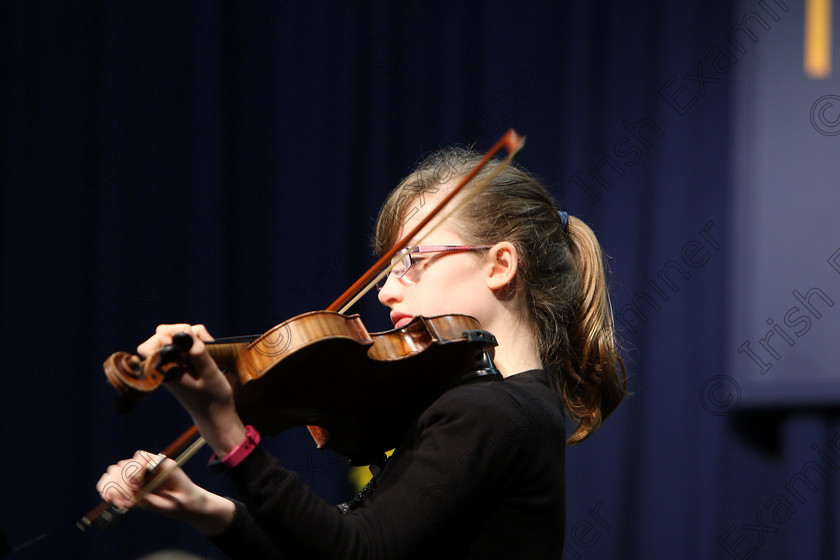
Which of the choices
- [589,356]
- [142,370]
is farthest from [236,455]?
[589,356]

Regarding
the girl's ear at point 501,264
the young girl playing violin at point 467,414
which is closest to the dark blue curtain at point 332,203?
the young girl playing violin at point 467,414

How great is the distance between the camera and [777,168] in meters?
2.13

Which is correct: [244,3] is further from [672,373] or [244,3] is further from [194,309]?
[672,373]

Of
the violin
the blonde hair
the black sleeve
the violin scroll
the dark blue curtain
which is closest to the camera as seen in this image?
the violin scroll

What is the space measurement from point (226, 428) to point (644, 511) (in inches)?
66.4

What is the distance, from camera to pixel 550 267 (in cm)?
115

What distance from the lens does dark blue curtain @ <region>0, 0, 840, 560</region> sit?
2.04 metres

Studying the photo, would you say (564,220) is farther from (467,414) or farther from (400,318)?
(467,414)

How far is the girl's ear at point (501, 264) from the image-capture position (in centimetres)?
108

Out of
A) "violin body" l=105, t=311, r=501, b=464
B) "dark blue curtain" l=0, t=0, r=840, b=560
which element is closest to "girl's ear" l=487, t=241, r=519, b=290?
"violin body" l=105, t=311, r=501, b=464

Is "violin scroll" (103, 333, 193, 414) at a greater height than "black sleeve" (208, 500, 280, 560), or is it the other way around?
"violin scroll" (103, 333, 193, 414)

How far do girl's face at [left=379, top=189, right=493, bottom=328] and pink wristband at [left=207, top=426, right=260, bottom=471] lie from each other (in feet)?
1.08

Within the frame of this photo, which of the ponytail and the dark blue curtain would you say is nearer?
the ponytail

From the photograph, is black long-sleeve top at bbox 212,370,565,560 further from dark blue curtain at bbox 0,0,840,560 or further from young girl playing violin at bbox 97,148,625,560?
dark blue curtain at bbox 0,0,840,560
